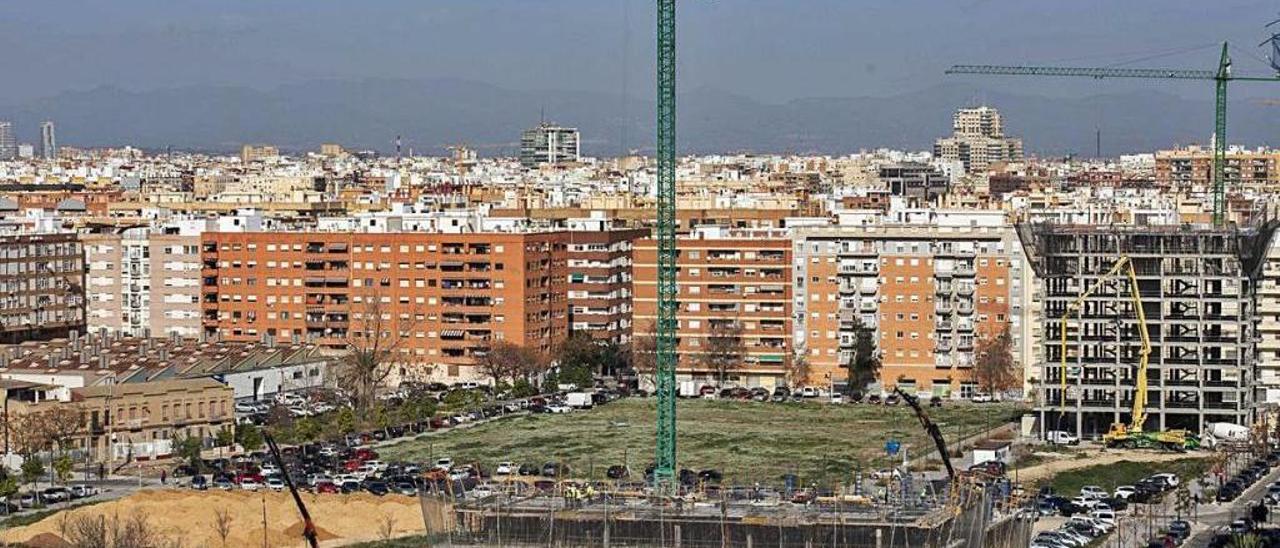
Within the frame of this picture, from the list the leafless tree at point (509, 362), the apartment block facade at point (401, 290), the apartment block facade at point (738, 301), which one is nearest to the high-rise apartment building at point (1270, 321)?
the apartment block facade at point (738, 301)

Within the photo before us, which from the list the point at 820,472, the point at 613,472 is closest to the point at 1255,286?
the point at 820,472

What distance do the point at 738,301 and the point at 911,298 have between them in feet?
9.71

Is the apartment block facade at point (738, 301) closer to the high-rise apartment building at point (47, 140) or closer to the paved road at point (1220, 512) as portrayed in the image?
the paved road at point (1220, 512)

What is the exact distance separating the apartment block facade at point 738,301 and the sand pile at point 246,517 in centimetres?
1582

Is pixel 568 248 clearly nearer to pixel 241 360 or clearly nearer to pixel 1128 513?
pixel 241 360

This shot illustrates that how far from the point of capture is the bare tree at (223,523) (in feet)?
78.1

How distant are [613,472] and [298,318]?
1544cm

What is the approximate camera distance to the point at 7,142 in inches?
6186

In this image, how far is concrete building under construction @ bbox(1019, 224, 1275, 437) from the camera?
108ft

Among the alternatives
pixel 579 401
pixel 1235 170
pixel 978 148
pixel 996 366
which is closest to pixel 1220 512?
pixel 996 366

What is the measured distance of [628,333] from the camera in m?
44.6

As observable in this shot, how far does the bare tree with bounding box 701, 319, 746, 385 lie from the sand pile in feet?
51.0

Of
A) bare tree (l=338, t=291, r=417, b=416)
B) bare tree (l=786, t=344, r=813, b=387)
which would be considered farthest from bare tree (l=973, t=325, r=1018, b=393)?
bare tree (l=338, t=291, r=417, b=416)

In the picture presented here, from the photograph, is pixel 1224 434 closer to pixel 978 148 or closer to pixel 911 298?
pixel 911 298
